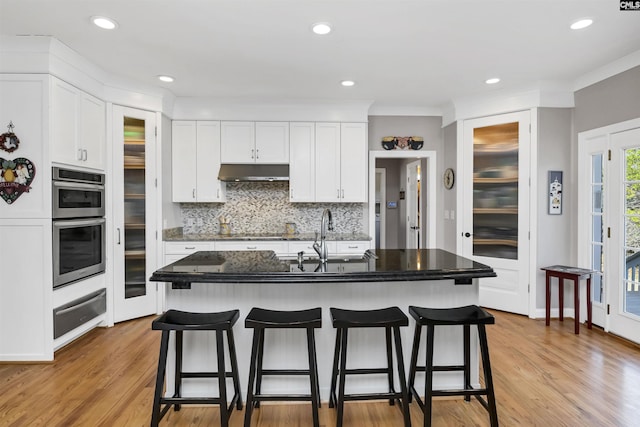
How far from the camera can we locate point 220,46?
3156 mm

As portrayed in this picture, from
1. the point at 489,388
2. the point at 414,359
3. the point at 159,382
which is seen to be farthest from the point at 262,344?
the point at 489,388

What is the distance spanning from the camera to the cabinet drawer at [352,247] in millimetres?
Answer: 4672

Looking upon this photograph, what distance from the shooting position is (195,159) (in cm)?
477

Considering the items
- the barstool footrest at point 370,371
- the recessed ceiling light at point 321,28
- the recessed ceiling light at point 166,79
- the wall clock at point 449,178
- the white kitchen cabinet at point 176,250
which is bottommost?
the barstool footrest at point 370,371

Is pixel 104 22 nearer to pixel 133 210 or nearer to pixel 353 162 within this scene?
pixel 133 210

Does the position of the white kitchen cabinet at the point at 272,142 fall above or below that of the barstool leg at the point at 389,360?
above

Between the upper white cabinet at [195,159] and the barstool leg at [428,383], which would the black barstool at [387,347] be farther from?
the upper white cabinet at [195,159]

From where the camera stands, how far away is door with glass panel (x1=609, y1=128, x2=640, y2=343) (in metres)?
3.45

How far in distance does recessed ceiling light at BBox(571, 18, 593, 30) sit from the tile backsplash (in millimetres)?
3025

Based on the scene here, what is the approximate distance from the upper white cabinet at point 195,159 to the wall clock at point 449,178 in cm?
304

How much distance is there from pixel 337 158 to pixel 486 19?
8.17 feet

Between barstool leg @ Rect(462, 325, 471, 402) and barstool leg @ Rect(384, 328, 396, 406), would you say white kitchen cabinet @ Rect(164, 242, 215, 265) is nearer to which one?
barstool leg @ Rect(384, 328, 396, 406)

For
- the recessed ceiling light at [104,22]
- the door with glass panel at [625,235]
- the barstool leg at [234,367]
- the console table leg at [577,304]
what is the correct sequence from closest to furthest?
1. the barstool leg at [234,367]
2. the recessed ceiling light at [104,22]
3. the door with glass panel at [625,235]
4. the console table leg at [577,304]

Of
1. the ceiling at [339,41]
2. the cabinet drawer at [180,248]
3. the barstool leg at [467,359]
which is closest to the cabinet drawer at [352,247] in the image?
the cabinet drawer at [180,248]
